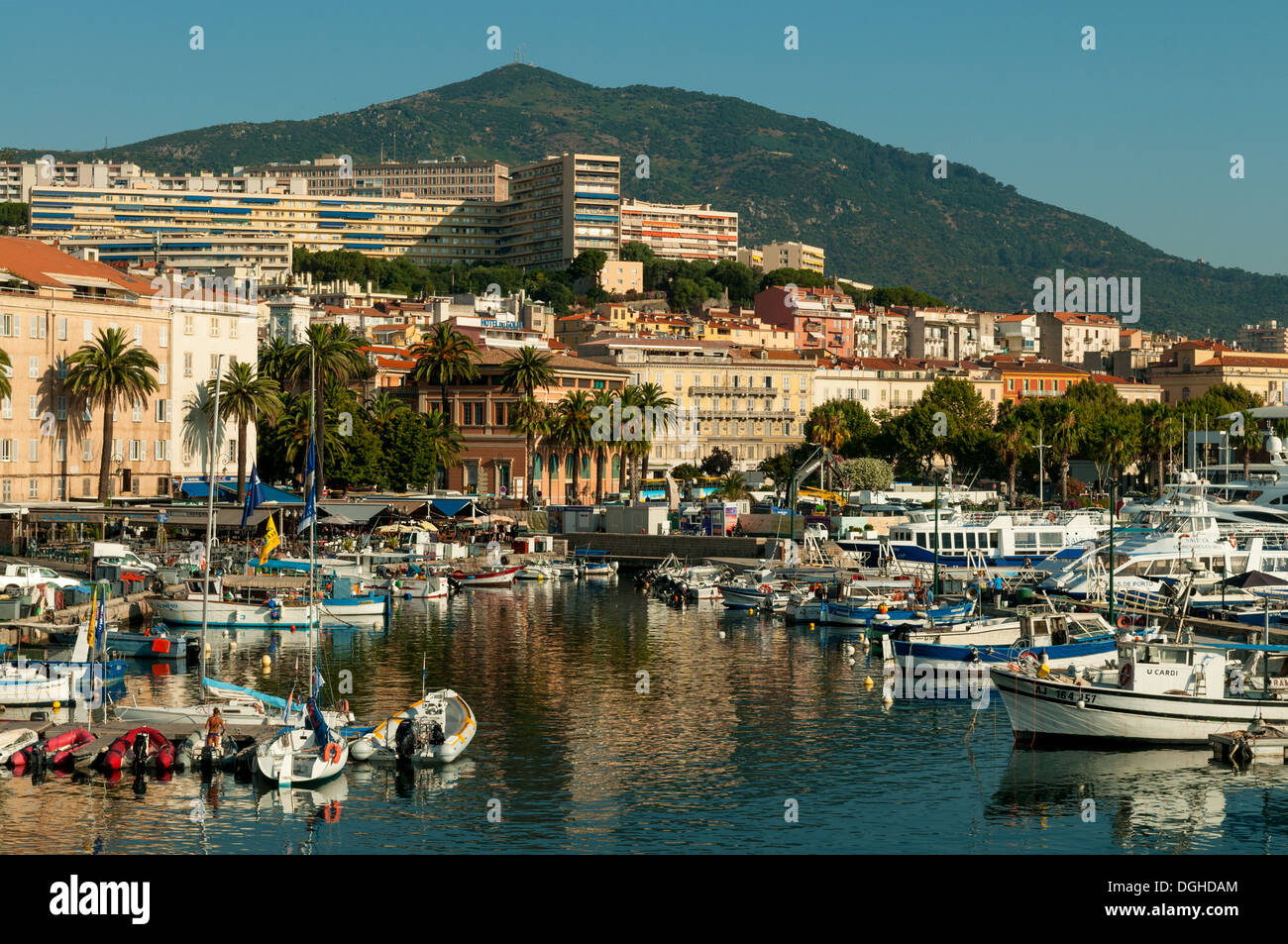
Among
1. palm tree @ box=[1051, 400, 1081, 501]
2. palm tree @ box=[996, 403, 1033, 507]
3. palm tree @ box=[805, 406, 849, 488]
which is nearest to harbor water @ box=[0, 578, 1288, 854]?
palm tree @ box=[996, 403, 1033, 507]

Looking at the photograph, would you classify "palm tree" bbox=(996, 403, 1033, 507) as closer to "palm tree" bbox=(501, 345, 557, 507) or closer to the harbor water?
"palm tree" bbox=(501, 345, 557, 507)

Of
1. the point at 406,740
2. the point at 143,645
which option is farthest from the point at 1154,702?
the point at 143,645

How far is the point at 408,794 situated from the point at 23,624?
27.7 meters

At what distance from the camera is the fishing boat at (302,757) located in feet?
124

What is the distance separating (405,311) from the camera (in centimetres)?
17525

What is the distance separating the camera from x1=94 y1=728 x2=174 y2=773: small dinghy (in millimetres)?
38438

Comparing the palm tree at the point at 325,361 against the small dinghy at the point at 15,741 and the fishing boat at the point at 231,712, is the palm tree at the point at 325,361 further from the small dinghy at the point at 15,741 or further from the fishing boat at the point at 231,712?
the small dinghy at the point at 15,741

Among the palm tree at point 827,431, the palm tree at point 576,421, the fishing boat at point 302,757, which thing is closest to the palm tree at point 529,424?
the palm tree at point 576,421

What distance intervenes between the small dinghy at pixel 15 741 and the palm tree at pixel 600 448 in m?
85.4

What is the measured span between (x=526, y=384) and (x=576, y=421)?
16.4 ft

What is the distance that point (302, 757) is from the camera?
38062 millimetres

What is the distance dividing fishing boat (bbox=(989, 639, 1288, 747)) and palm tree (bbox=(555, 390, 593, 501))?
81837 mm
